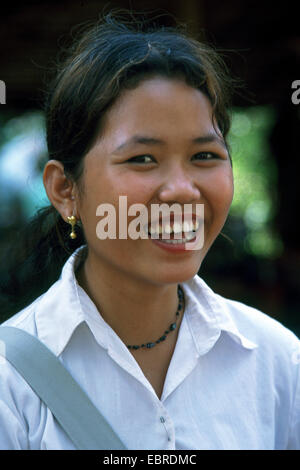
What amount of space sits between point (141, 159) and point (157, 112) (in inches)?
5.3

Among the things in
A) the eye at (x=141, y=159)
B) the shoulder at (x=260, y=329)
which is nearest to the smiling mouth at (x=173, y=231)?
the eye at (x=141, y=159)

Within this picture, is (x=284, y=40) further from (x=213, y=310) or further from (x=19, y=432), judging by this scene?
(x=19, y=432)

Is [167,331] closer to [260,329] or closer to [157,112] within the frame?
[260,329]

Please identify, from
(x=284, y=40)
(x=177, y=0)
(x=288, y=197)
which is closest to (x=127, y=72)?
(x=177, y=0)

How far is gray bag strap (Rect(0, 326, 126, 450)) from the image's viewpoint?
1.40m

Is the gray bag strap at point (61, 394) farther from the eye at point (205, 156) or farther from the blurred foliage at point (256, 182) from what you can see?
the blurred foliage at point (256, 182)

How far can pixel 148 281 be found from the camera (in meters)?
1.56

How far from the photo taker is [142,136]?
1.45 metres

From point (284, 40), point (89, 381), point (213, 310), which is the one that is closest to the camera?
point (89, 381)

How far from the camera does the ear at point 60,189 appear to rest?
66.9 inches

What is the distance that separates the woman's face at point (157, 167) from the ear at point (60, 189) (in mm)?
115

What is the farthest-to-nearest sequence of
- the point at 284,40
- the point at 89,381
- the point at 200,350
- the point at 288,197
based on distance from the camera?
the point at 288,197 → the point at 284,40 → the point at 200,350 → the point at 89,381

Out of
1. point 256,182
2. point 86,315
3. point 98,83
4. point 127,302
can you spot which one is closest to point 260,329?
point 127,302
